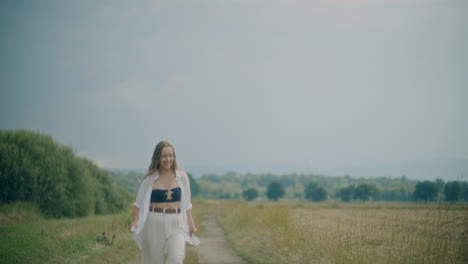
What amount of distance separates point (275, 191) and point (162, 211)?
125817 mm

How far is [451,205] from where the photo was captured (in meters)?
10.1

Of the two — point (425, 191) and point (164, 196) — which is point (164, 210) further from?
point (425, 191)

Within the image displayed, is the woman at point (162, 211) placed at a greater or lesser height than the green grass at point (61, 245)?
greater

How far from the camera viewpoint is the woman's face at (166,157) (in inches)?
244

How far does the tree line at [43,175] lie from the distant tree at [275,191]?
105043 millimetres

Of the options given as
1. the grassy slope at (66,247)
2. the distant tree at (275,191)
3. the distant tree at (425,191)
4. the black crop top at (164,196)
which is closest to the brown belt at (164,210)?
the black crop top at (164,196)

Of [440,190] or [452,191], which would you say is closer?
[440,190]

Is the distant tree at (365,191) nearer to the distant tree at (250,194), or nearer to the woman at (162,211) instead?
the woman at (162,211)

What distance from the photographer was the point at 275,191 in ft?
425

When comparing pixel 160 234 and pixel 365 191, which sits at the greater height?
pixel 160 234

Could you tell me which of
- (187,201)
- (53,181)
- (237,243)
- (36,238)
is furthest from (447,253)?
(53,181)

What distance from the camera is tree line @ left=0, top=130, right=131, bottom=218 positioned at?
21.8 meters

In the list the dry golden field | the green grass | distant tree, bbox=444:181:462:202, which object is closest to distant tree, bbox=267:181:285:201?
the green grass

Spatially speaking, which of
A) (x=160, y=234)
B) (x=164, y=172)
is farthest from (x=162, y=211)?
(x=164, y=172)
